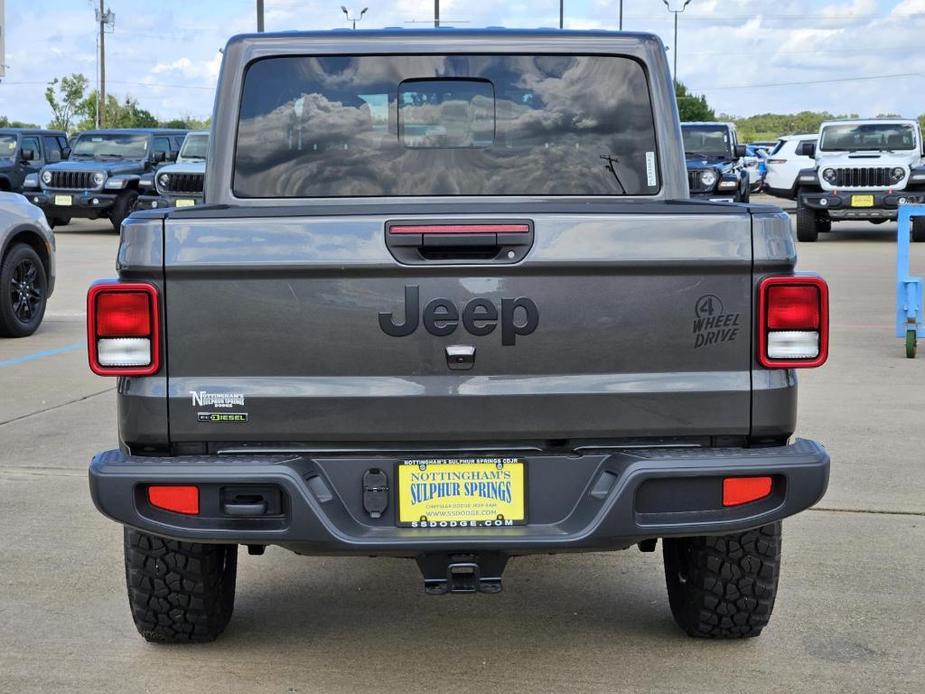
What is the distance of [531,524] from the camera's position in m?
3.78

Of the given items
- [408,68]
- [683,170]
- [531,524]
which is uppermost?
[408,68]

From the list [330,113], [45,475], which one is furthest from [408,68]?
[45,475]

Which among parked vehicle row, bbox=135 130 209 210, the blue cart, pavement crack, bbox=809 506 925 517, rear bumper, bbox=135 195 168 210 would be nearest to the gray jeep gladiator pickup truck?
pavement crack, bbox=809 506 925 517

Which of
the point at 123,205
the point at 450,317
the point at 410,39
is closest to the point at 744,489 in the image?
the point at 450,317

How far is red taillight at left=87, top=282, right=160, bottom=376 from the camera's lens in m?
3.70

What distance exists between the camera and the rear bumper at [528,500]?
3703mm

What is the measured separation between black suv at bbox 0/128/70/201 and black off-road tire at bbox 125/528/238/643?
2287cm

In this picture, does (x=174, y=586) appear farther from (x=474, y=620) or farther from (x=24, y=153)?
(x=24, y=153)

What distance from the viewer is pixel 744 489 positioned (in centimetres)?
380

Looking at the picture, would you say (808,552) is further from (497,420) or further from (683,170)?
(497,420)

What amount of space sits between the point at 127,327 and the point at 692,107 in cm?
8021

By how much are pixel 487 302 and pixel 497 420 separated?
12.3 inches

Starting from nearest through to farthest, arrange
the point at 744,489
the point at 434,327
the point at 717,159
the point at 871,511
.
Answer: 1. the point at 434,327
2. the point at 744,489
3. the point at 871,511
4. the point at 717,159

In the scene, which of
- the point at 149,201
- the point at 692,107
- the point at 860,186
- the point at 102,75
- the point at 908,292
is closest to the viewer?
the point at 908,292
